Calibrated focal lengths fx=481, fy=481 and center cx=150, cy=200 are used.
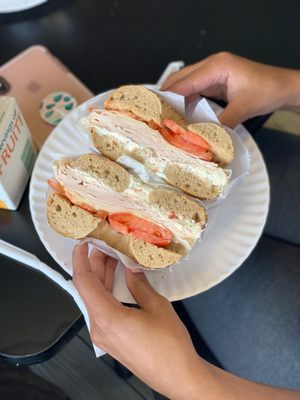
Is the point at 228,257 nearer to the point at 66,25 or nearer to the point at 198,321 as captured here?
the point at 198,321

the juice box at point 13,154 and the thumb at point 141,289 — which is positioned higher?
the juice box at point 13,154

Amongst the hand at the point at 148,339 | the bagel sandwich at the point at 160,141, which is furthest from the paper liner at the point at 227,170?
the hand at the point at 148,339

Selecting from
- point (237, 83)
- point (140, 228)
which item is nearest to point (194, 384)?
point (140, 228)

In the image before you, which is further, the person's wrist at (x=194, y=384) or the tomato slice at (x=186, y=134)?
the tomato slice at (x=186, y=134)

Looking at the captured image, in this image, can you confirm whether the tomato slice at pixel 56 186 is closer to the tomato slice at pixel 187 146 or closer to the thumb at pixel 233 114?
the tomato slice at pixel 187 146

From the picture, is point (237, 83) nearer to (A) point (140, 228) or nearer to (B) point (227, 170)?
(B) point (227, 170)

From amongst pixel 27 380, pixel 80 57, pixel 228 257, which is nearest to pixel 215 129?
pixel 228 257
